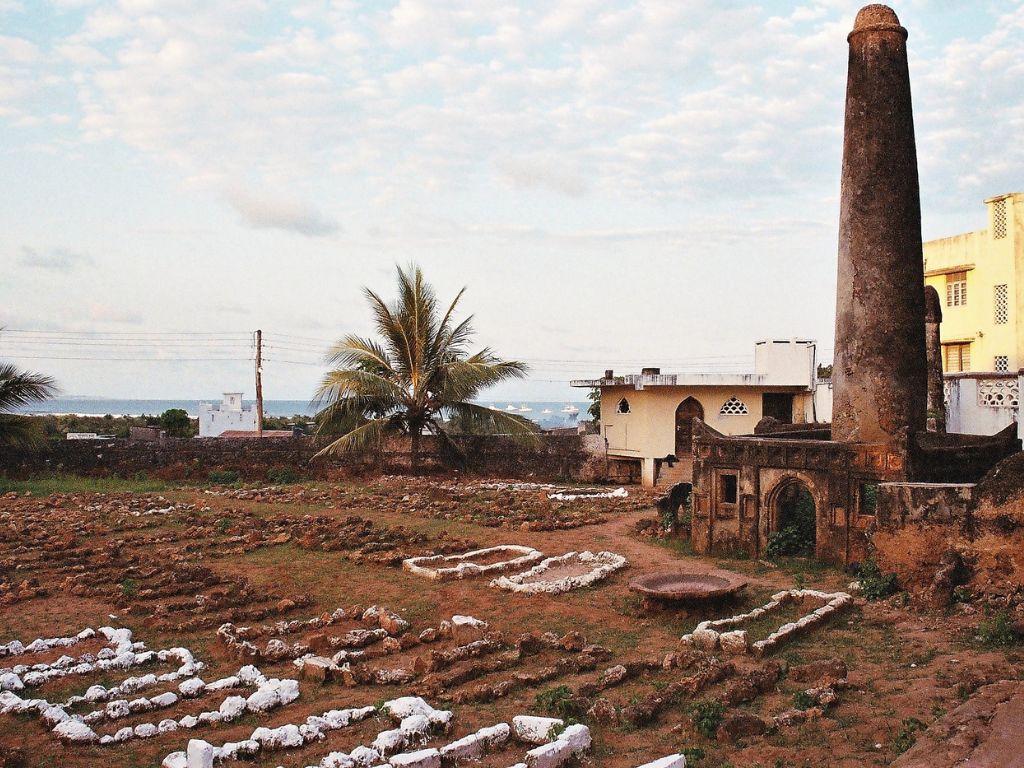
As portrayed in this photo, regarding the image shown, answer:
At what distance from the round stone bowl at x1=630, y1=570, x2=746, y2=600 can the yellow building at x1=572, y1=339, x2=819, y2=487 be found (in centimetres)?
1560

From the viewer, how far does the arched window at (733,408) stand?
28.0m

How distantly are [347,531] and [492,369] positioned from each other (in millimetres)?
10386

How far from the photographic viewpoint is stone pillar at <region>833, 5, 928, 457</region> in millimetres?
14539

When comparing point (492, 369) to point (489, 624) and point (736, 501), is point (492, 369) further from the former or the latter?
point (489, 624)

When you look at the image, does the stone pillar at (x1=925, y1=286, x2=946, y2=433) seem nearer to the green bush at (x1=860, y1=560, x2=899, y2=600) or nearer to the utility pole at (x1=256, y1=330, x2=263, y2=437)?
the green bush at (x1=860, y1=560, x2=899, y2=600)

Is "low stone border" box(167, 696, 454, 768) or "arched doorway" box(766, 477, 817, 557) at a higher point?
"arched doorway" box(766, 477, 817, 557)

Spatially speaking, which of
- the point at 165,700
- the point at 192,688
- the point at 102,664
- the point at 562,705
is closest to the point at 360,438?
the point at 102,664

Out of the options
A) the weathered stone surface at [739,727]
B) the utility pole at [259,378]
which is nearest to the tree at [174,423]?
the utility pole at [259,378]

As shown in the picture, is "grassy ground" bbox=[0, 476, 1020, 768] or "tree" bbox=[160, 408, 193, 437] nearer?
"grassy ground" bbox=[0, 476, 1020, 768]

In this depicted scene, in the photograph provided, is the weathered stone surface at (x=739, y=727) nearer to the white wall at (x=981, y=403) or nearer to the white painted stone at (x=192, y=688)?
the white painted stone at (x=192, y=688)

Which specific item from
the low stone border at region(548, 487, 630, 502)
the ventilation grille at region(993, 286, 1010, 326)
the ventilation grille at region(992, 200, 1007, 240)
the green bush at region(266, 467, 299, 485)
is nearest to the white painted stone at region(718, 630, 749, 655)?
the low stone border at region(548, 487, 630, 502)

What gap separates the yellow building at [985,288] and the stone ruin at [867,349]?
70.0 ft

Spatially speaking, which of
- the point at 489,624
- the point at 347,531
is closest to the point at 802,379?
the point at 347,531

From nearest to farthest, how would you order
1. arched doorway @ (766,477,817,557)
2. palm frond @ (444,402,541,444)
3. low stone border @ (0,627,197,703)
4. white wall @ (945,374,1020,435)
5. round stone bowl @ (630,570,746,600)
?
low stone border @ (0,627,197,703), round stone bowl @ (630,570,746,600), arched doorway @ (766,477,817,557), white wall @ (945,374,1020,435), palm frond @ (444,402,541,444)
